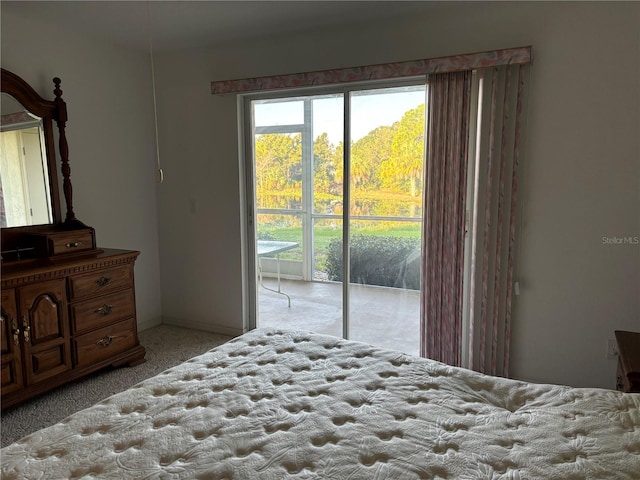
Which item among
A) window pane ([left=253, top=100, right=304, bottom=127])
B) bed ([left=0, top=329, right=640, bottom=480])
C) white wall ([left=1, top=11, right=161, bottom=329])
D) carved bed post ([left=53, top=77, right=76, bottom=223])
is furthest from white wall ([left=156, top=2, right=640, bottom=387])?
carved bed post ([left=53, top=77, right=76, bottom=223])

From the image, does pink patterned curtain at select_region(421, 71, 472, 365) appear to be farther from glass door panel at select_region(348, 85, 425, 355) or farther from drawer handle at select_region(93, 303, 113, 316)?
drawer handle at select_region(93, 303, 113, 316)

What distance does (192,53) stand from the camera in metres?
3.55

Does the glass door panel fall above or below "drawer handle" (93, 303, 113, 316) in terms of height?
above

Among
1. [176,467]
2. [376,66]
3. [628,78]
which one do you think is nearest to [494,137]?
[628,78]

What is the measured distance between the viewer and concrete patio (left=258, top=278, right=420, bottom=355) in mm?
3166

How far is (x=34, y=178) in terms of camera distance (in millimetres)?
2912

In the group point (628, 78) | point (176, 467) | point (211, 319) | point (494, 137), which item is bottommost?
point (211, 319)

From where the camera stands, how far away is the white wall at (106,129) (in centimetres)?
294

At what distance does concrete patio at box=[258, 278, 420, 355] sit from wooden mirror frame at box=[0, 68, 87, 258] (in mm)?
1624

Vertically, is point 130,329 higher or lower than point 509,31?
lower

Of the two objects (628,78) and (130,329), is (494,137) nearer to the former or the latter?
(628,78)

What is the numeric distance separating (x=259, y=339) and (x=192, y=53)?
2673mm

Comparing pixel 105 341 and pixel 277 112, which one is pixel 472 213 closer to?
pixel 277 112

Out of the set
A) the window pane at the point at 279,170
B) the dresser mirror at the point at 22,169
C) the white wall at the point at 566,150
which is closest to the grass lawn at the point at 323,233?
the window pane at the point at 279,170
